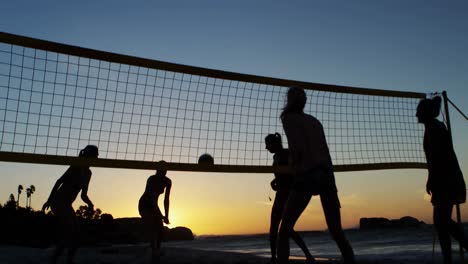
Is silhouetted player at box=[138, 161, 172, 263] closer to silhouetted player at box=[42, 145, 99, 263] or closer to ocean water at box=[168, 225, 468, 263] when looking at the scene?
silhouetted player at box=[42, 145, 99, 263]

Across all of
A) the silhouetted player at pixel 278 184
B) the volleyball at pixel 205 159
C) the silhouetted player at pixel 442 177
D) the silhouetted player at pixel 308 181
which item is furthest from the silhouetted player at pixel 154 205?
the silhouetted player at pixel 442 177

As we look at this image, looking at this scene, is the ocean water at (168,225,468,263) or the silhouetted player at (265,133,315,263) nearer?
the silhouetted player at (265,133,315,263)

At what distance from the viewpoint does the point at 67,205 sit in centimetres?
634

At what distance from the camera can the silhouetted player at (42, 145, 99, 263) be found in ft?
20.3

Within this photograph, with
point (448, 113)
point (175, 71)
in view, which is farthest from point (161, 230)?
point (448, 113)

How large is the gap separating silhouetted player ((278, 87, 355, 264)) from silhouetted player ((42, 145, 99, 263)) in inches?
146

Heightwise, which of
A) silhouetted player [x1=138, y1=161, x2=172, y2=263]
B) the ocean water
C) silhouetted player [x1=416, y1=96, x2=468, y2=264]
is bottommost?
the ocean water

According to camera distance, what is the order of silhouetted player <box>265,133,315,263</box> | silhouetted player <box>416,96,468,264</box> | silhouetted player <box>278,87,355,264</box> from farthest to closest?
silhouetted player <box>265,133,315,263</box>, silhouetted player <box>416,96,468,264</box>, silhouetted player <box>278,87,355,264</box>

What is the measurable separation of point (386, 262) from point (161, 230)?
3156 mm

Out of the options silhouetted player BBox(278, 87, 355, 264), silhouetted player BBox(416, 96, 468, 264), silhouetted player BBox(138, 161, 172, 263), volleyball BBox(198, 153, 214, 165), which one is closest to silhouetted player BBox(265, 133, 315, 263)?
volleyball BBox(198, 153, 214, 165)

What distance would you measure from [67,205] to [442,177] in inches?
188

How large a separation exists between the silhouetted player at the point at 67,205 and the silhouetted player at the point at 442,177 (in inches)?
176

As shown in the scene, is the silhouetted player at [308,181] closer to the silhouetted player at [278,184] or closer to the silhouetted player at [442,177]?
the silhouetted player at [442,177]

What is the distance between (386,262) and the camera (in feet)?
20.0
